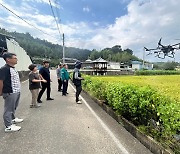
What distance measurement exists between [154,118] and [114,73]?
1979 inches

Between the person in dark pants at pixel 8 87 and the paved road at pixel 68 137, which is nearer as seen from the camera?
the paved road at pixel 68 137

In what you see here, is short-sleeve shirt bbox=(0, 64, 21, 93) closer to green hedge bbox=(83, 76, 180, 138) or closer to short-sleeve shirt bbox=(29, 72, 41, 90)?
short-sleeve shirt bbox=(29, 72, 41, 90)

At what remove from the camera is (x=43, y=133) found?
514cm

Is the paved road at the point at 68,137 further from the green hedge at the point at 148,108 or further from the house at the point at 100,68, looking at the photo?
the house at the point at 100,68

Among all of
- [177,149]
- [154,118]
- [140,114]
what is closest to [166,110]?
[177,149]

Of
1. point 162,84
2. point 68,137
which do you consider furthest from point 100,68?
point 68,137

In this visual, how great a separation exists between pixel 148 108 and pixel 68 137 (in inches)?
79.6

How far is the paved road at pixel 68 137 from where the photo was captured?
4.21 m

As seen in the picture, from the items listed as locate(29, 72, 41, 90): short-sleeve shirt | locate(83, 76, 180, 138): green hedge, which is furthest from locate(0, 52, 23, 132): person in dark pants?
locate(83, 76, 180, 138): green hedge

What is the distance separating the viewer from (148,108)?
4949 millimetres

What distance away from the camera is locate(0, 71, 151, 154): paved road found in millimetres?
4207

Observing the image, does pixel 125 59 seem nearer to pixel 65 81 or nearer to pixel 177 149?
pixel 65 81

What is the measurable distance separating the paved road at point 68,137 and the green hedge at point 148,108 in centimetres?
48

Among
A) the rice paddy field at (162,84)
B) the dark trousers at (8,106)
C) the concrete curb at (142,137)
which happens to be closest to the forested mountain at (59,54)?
the rice paddy field at (162,84)
